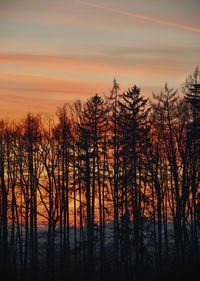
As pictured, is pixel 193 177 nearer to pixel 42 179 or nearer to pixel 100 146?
pixel 100 146

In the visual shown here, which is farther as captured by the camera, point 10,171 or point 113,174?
point 10,171

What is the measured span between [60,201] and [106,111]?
938 cm

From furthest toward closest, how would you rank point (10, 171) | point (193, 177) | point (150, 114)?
point (10, 171), point (150, 114), point (193, 177)

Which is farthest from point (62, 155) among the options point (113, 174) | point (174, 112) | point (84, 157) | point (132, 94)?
point (174, 112)

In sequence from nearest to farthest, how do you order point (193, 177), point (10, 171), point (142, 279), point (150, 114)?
point (142, 279) → point (193, 177) → point (150, 114) → point (10, 171)

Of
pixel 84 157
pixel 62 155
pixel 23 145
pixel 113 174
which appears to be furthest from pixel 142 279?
pixel 23 145

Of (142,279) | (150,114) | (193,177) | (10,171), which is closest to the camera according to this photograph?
(142,279)

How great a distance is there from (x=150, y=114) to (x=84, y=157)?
6802mm

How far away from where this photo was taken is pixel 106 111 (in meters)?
25.8

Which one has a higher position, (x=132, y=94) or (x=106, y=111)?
(x=132, y=94)

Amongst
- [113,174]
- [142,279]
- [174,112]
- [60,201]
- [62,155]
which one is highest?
[174,112]

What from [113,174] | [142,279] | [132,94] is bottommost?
[142,279]

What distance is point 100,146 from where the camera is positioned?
25.9 metres

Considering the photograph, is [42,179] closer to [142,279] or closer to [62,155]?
[62,155]
